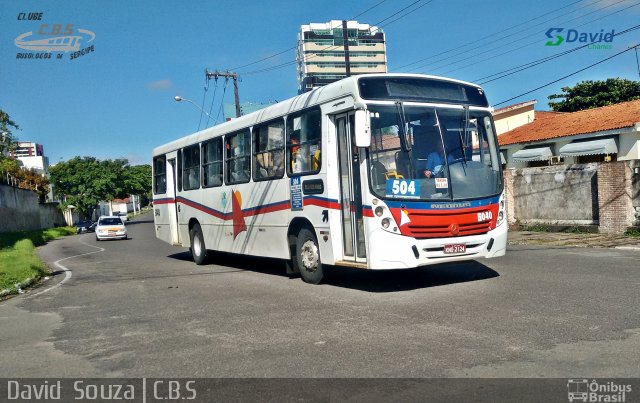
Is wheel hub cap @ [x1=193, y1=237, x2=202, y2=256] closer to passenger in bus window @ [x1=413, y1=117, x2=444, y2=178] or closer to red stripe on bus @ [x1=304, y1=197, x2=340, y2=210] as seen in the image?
red stripe on bus @ [x1=304, y1=197, x2=340, y2=210]

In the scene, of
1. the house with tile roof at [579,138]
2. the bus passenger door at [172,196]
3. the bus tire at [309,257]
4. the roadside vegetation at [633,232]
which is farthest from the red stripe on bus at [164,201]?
the house with tile roof at [579,138]

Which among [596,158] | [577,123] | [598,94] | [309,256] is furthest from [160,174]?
[598,94]

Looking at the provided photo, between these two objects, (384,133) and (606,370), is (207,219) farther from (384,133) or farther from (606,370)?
(606,370)

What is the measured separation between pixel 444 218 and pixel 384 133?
1.60m

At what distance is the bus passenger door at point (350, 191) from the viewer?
9.24 metres

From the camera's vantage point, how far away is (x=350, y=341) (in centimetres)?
621

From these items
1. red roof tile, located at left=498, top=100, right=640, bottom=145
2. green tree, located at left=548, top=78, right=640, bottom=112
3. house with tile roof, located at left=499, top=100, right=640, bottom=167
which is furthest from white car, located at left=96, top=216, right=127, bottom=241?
green tree, located at left=548, top=78, right=640, bottom=112

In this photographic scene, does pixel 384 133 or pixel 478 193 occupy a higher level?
pixel 384 133

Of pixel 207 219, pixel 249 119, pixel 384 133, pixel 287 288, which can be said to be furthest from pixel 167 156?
pixel 384 133

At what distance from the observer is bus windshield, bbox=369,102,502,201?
352 inches

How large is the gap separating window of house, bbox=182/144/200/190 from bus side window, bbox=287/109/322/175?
5156 millimetres

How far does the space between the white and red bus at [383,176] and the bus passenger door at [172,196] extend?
20.3 feet

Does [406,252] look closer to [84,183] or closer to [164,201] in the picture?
[164,201]

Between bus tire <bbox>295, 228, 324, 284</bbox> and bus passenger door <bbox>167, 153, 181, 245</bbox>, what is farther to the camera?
bus passenger door <bbox>167, 153, 181, 245</bbox>
